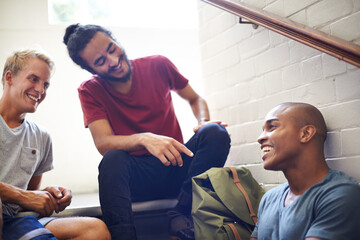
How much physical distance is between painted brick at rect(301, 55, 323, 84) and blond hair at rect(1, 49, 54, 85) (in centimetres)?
124

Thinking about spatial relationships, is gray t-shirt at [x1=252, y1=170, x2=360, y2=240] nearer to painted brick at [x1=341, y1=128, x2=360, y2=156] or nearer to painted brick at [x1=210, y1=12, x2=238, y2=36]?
painted brick at [x1=341, y1=128, x2=360, y2=156]

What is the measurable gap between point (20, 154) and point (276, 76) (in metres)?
1.28

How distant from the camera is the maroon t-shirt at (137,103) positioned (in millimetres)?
2062

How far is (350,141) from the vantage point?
1539mm

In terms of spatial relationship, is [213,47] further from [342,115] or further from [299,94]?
[342,115]

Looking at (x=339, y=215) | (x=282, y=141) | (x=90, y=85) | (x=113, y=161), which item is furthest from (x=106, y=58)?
(x=339, y=215)

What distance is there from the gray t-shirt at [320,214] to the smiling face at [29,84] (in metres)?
1.19

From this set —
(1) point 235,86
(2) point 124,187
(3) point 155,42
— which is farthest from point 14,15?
(2) point 124,187

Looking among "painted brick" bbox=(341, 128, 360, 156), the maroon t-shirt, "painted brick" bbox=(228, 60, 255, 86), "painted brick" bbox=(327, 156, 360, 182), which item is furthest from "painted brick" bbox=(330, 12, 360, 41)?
the maroon t-shirt

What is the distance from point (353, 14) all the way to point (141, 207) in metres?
1.29

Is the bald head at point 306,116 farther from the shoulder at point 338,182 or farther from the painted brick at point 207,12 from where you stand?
the painted brick at point 207,12

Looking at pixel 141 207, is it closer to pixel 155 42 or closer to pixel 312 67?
pixel 312 67

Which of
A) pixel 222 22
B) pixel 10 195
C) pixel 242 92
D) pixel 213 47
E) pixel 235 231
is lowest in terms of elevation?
pixel 235 231

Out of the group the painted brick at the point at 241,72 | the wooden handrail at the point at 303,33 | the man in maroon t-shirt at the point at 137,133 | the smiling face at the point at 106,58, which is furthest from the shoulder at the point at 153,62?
the wooden handrail at the point at 303,33
